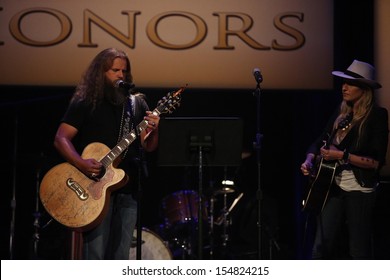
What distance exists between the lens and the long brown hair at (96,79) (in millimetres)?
5129

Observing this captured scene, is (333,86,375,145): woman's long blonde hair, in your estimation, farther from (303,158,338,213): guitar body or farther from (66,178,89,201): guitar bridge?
(66,178,89,201): guitar bridge

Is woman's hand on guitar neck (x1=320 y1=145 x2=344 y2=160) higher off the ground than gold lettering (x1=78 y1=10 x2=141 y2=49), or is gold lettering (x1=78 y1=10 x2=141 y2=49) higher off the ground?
gold lettering (x1=78 y1=10 x2=141 y2=49)

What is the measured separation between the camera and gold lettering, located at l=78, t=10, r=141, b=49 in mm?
7195

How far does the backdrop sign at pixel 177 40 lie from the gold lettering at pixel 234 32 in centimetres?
1

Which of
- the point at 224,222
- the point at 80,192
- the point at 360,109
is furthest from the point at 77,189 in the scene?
the point at 224,222

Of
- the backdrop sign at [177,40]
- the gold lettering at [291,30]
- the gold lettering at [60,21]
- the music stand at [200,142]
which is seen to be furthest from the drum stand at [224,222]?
the gold lettering at [60,21]

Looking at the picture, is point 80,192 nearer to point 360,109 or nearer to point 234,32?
point 360,109

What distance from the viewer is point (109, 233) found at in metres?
4.99

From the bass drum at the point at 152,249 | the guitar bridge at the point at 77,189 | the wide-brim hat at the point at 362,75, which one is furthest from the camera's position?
the bass drum at the point at 152,249

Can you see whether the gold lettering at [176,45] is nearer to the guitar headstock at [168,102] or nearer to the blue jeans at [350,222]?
the guitar headstock at [168,102]

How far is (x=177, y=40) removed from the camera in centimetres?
729

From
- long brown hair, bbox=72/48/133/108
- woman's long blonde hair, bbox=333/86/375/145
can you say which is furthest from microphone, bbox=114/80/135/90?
woman's long blonde hair, bbox=333/86/375/145

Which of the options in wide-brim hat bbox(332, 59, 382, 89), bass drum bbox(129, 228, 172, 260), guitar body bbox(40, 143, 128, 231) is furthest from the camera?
bass drum bbox(129, 228, 172, 260)
